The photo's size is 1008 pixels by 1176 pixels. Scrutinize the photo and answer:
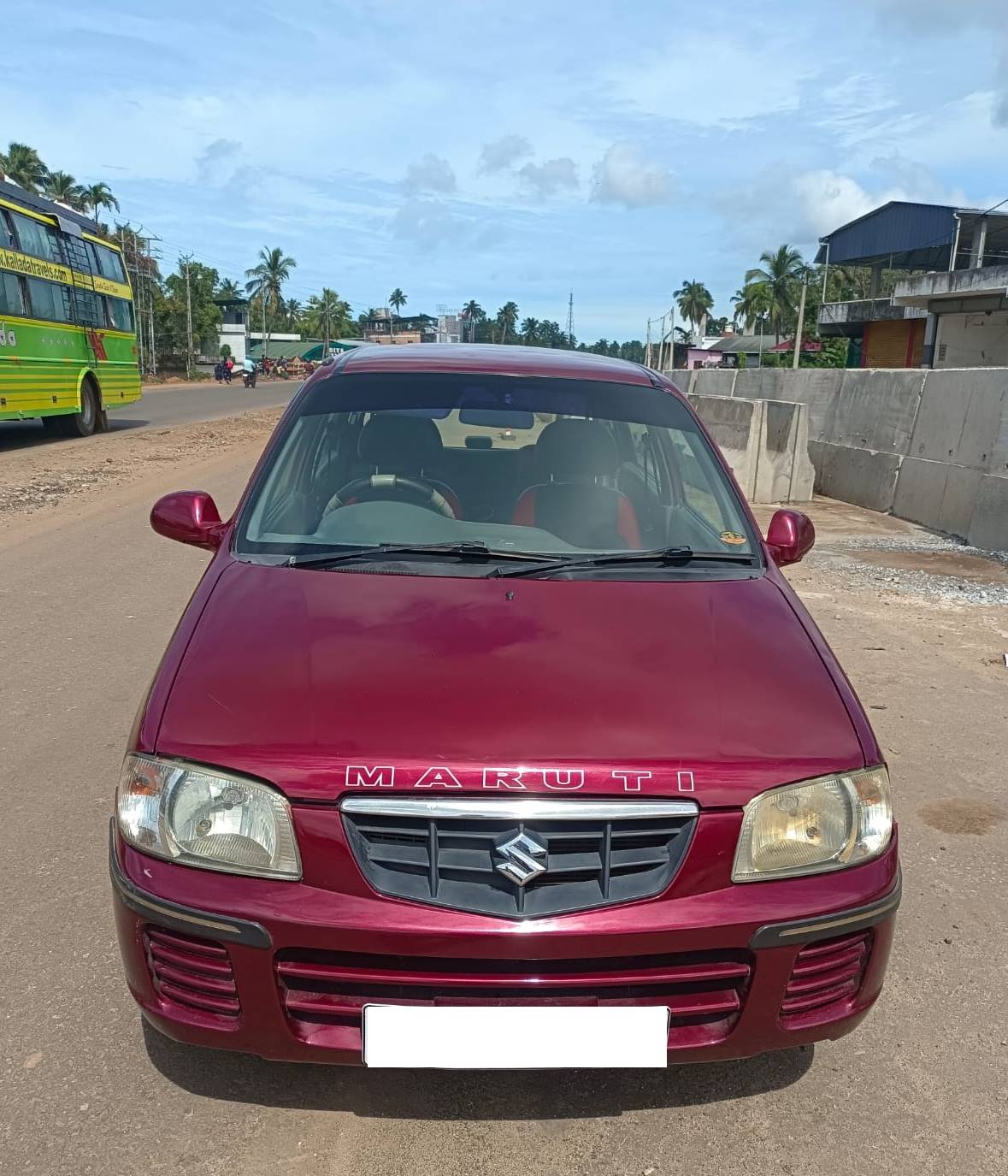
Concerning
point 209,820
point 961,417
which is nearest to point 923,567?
point 961,417

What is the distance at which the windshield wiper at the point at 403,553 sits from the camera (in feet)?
9.48

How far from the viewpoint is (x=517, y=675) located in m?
2.27

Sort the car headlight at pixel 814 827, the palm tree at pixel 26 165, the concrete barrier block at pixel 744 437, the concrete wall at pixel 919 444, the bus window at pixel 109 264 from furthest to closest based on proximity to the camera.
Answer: the palm tree at pixel 26 165
the bus window at pixel 109 264
the concrete barrier block at pixel 744 437
the concrete wall at pixel 919 444
the car headlight at pixel 814 827

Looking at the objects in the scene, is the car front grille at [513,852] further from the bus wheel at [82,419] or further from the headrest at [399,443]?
the bus wheel at [82,419]

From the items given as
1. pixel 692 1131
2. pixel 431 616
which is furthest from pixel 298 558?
pixel 692 1131

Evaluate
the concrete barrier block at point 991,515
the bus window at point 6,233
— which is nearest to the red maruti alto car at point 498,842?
the concrete barrier block at point 991,515

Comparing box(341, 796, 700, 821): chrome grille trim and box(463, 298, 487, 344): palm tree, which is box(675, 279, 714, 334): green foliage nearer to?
box(463, 298, 487, 344): palm tree

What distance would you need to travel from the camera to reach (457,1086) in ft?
7.74

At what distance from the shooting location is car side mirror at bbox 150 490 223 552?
3355mm

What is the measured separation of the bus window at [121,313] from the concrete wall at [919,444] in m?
13.7

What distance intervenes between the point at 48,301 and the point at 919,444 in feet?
45.4

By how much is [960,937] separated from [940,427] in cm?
819

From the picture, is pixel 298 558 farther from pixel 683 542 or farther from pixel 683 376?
pixel 683 376

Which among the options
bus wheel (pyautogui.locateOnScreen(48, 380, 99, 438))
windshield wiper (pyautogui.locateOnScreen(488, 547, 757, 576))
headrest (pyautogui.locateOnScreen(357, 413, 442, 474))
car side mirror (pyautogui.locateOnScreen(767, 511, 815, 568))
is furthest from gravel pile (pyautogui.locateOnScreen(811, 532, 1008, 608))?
bus wheel (pyautogui.locateOnScreen(48, 380, 99, 438))
